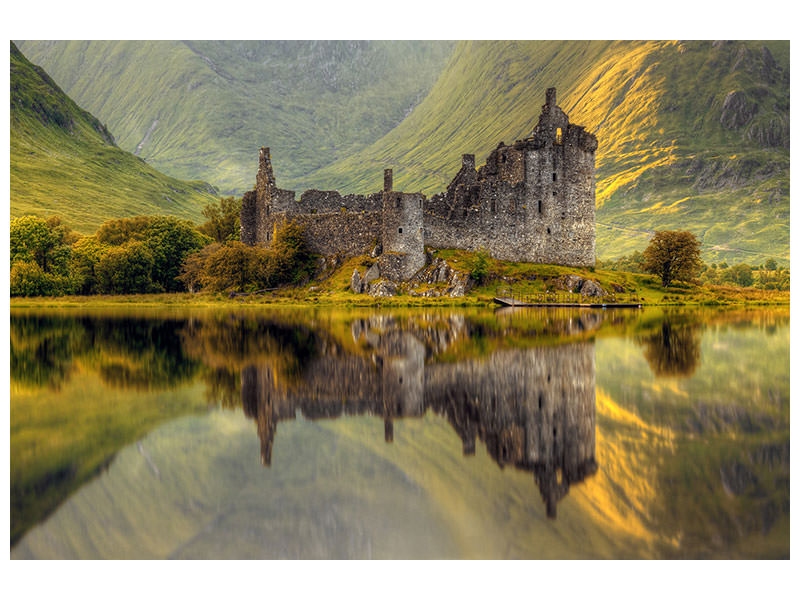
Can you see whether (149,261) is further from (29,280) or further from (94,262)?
(29,280)

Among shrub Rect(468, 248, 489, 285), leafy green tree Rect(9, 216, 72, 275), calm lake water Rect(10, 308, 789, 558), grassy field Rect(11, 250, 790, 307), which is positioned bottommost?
calm lake water Rect(10, 308, 789, 558)

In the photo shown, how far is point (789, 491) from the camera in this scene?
7406mm

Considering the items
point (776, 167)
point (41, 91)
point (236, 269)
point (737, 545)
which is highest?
point (41, 91)

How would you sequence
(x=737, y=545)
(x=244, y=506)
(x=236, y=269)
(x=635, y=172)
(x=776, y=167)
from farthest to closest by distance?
(x=635, y=172) → (x=776, y=167) → (x=236, y=269) → (x=244, y=506) → (x=737, y=545)

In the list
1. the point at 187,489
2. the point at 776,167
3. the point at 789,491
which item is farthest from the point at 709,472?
the point at 776,167

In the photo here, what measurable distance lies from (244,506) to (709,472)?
192 inches

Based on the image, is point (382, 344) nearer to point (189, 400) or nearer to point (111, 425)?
point (189, 400)

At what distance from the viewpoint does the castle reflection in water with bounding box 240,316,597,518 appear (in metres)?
8.56

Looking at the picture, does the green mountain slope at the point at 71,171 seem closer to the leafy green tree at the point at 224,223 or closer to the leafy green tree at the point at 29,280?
the leafy green tree at the point at 224,223

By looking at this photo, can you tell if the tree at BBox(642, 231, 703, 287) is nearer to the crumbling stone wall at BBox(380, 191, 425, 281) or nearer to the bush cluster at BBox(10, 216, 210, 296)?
the crumbling stone wall at BBox(380, 191, 425, 281)

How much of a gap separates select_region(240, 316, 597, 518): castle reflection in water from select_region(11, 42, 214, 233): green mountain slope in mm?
104849

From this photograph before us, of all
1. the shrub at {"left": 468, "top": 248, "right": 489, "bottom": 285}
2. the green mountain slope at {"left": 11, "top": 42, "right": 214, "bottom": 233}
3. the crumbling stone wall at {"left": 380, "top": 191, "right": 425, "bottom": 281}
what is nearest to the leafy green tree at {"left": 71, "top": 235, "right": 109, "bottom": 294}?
the crumbling stone wall at {"left": 380, "top": 191, "right": 425, "bottom": 281}

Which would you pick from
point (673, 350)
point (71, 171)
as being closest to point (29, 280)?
point (673, 350)

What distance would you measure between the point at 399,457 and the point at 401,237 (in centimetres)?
3720
